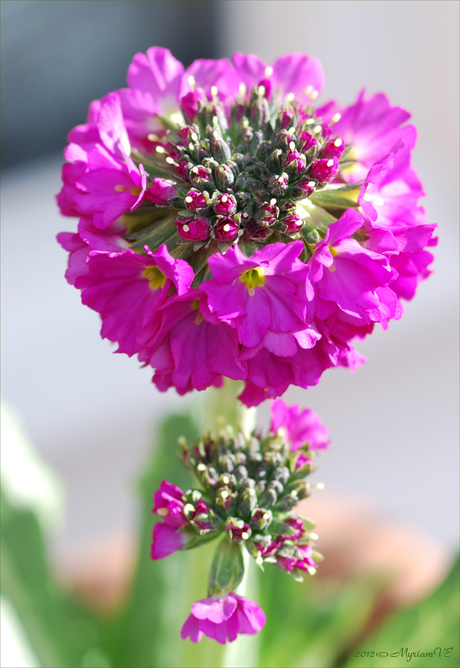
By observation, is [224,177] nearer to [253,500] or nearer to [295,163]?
[295,163]

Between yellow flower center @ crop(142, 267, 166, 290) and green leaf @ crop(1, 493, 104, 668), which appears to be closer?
yellow flower center @ crop(142, 267, 166, 290)

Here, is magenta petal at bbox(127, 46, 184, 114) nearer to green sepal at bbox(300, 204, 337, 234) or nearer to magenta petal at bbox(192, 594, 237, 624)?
green sepal at bbox(300, 204, 337, 234)

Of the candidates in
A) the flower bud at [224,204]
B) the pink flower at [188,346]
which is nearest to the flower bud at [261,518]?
the pink flower at [188,346]

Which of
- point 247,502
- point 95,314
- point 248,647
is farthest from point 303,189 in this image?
point 95,314

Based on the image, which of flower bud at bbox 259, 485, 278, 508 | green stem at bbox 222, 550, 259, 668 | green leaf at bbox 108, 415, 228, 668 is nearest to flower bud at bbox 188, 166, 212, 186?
flower bud at bbox 259, 485, 278, 508

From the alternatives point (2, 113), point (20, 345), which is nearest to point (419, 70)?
point (2, 113)

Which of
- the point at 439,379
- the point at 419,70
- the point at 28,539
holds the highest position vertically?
the point at 419,70

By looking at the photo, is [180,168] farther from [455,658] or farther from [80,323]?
[80,323]
